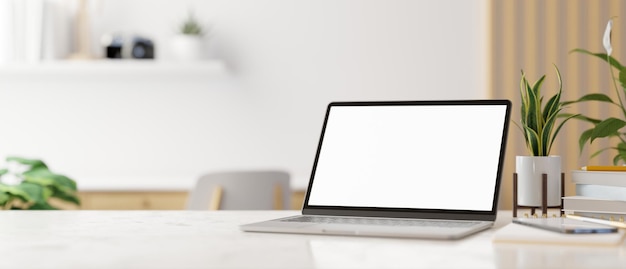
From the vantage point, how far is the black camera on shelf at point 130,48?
407 centimetres

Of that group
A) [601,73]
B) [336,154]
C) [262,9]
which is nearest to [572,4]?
[601,73]

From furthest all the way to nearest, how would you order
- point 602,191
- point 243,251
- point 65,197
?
point 65,197, point 602,191, point 243,251

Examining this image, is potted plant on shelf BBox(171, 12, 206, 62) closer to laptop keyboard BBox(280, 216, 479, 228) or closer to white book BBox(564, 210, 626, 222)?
laptop keyboard BBox(280, 216, 479, 228)

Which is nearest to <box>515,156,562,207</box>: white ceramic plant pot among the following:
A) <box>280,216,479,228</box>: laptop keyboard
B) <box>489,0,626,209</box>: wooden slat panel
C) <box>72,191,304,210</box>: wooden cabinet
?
<box>280,216,479,228</box>: laptop keyboard

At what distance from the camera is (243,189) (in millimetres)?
3098

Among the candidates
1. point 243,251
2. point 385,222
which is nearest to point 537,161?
point 385,222

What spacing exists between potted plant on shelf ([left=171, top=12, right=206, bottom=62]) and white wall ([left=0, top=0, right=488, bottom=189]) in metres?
0.19

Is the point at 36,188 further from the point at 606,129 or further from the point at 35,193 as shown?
the point at 606,129

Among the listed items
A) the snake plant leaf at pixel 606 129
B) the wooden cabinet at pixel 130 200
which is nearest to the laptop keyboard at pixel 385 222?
the snake plant leaf at pixel 606 129

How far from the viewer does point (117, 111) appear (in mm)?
4336

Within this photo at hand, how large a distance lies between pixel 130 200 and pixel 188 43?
35.0 inches

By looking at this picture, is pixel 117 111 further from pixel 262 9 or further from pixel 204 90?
pixel 262 9

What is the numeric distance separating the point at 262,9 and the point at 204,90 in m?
0.53

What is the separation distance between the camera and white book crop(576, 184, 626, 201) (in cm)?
121
